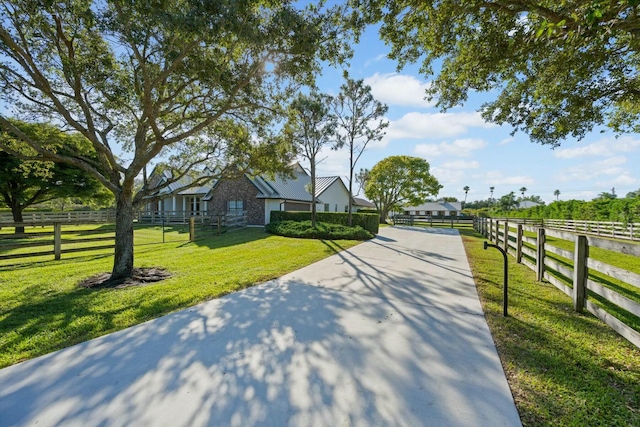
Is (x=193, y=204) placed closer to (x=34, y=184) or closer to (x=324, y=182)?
(x=34, y=184)

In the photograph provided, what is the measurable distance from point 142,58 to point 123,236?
3912mm

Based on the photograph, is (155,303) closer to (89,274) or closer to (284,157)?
(89,274)

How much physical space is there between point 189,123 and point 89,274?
4820 mm

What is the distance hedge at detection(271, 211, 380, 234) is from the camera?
1805 cm

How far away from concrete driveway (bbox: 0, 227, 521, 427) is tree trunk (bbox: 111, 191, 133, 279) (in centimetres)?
321

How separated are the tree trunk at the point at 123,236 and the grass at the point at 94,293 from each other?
2.83ft

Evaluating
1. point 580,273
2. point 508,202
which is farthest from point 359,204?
point 508,202

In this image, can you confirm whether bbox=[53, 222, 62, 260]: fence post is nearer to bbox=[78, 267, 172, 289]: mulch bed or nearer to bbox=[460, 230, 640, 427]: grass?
bbox=[78, 267, 172, 289]: mulch bed

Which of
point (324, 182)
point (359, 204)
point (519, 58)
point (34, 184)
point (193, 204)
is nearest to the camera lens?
point (519, 58)

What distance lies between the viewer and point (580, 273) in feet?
14.2

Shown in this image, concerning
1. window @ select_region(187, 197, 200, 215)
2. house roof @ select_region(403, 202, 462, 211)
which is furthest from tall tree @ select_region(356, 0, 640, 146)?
house roof @ select_region(403, 202, 462, 211)

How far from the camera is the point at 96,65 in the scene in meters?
5.91

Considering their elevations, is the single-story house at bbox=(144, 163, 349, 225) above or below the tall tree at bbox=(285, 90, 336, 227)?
below

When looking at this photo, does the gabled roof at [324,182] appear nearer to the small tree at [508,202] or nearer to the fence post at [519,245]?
the fence post at [519,245]
